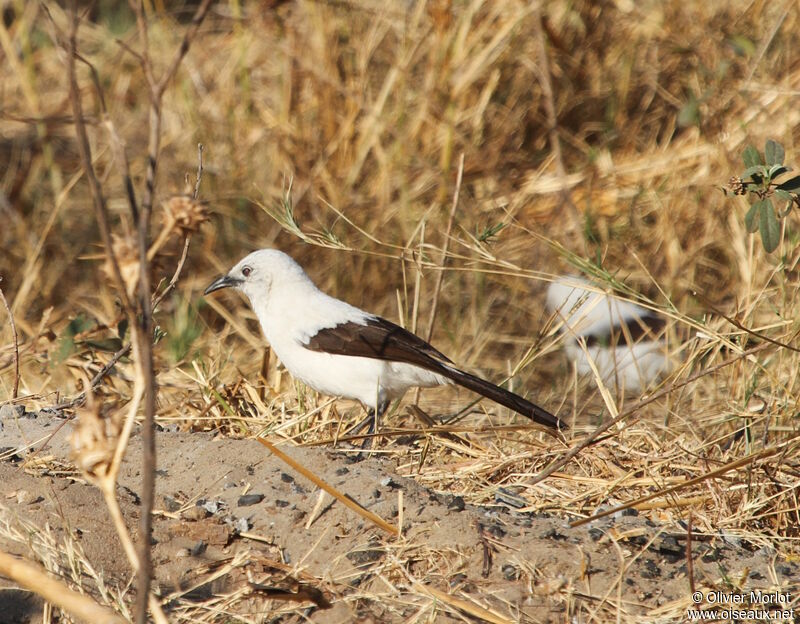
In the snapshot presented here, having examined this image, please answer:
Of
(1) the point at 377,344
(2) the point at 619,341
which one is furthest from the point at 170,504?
(2) the point at 619,341

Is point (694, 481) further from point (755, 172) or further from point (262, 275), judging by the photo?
point (262, 275)

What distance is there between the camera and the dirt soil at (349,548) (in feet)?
8.93

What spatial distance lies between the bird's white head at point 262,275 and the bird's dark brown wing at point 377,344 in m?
0.45

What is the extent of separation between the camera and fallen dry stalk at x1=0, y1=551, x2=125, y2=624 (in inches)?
75.6

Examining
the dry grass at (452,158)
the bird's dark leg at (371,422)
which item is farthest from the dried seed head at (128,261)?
the dry grass at (452,158)

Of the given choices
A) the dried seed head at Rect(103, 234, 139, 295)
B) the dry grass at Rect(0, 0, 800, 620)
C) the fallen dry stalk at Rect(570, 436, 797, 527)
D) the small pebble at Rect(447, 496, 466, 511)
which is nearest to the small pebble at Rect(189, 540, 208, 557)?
the small pebble at Rect(447, 496, 466, 511)

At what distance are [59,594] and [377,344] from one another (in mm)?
2297

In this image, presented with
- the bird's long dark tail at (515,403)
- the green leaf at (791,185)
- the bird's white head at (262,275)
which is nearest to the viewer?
the green leaf at (791,185)

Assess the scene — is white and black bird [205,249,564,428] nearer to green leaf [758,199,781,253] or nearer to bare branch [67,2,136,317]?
green leaf [758,199,781,253]

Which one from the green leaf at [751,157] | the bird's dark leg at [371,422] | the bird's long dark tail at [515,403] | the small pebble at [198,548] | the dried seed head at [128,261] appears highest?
the dried seed head at [128,261]

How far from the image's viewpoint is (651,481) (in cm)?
335

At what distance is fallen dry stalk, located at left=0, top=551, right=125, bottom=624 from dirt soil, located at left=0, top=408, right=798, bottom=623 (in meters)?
0.52

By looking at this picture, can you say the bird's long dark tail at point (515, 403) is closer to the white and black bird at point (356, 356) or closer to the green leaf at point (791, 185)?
the white and black bird at point (356, 356)

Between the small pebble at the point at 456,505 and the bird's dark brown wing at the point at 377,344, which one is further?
Answer: the bird's dark brown wing at the point at 377,344
